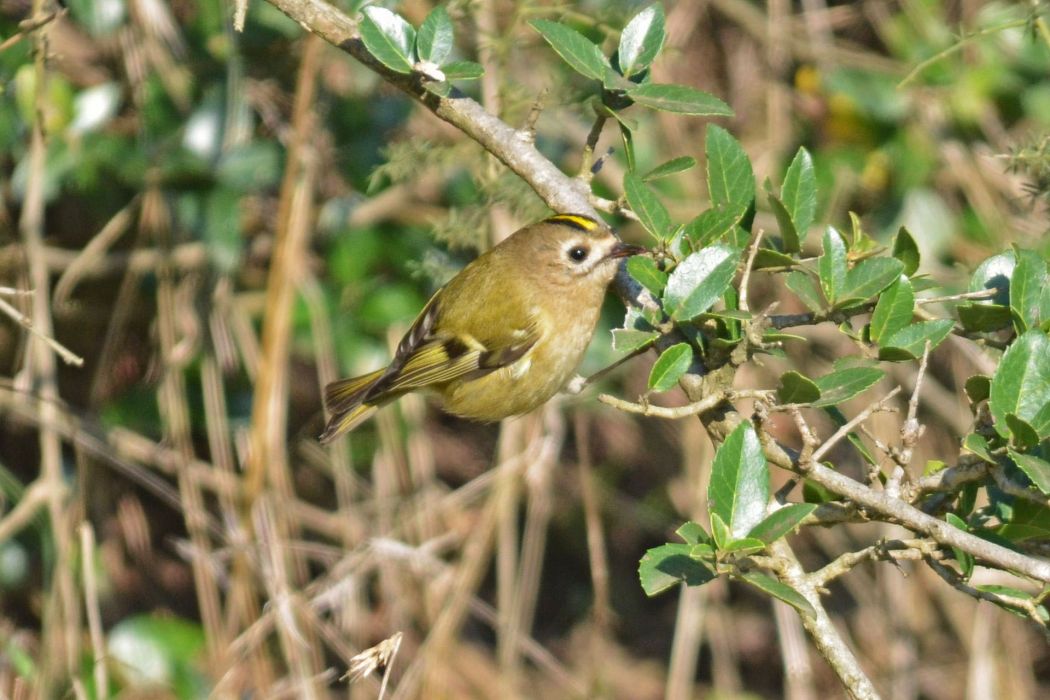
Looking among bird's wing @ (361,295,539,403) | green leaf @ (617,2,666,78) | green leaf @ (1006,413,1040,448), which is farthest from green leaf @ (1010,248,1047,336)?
bird's wing @ (361,295,539,403)

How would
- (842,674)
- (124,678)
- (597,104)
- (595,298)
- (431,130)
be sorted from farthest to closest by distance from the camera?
(431,130) < (124,678) < (595,298) < (597,104) < (842,674)

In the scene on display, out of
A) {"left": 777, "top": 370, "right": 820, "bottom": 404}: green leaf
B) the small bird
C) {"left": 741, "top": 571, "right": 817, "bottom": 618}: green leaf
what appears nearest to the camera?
{"left": 741, "top": 571, "right": 817, "bottom": 618}: green leaf

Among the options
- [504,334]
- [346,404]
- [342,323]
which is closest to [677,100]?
[504,334]

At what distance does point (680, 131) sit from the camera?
3.36 metres

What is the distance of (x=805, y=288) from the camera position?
1437 millimetres

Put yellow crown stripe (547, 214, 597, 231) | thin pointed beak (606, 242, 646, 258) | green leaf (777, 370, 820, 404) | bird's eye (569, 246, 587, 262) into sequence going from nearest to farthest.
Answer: green leaf (777, 370, 820, 404) < yellow crown stripe (547, 214, 597, 231) < thin pointed beak (606, 242, 646, 258) < bird's eye (569, 246, 587, 262)

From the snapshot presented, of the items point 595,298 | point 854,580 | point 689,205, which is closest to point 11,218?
point 595,298

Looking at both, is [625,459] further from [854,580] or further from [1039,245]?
[1039,245]

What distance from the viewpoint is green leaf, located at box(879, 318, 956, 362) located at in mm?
1357

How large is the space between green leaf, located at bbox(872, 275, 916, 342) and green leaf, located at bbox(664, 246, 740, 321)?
0.18 m

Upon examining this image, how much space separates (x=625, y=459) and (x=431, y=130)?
1348 millimetres

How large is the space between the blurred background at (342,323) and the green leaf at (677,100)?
0.47m

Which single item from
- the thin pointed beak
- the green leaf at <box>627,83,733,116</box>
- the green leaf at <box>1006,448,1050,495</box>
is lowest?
the thin pointed beak

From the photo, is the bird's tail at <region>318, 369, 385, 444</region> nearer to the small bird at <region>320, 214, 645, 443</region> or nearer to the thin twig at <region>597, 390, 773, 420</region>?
the small bird at <region>320, 214, 645, 443</region>
